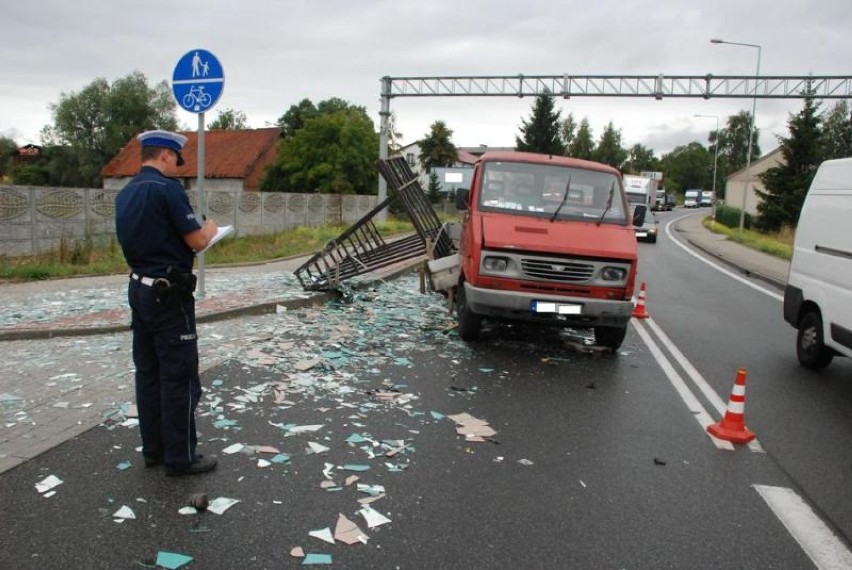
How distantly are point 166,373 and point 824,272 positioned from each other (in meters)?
6.57

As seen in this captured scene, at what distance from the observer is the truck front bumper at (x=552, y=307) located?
741cm

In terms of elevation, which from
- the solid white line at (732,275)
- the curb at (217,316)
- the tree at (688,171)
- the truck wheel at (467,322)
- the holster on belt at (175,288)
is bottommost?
the solid white line at (732,275)

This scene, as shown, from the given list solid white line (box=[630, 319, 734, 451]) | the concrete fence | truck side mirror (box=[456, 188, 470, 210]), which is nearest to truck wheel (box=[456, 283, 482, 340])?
truck side mirror (box=[456, 188, 470, 210])

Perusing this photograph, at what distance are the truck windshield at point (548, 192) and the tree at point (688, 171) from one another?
141 meters

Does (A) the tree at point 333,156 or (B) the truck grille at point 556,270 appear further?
(A) the tree at point 333,156

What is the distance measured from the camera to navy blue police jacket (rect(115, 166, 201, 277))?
3.90 meters

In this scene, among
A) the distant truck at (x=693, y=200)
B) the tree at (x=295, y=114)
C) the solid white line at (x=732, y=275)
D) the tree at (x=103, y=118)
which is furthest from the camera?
the distant truck at (x=693, y=200)

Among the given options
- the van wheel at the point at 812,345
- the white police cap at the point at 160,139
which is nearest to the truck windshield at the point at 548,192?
the van wheel at the point at 812,345

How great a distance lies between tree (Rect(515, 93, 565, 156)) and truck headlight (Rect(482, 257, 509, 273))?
181 feet

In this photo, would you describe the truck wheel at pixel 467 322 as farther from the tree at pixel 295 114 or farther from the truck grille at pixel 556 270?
the tree at pixel 295 114

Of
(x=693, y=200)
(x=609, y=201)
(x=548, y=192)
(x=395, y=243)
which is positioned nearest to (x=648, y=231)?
(x=395, y=243)

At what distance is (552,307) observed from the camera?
7414 millimetres

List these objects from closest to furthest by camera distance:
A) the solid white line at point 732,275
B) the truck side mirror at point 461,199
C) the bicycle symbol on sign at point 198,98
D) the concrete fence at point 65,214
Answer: the truck side mirror at point 461,199 → the bicycle symbol on sign at point 198,98 → the solid white line at point 732,275 → the concrete fence at point 65,214

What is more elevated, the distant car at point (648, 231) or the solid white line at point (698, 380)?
the distant car at point (648, 231)
